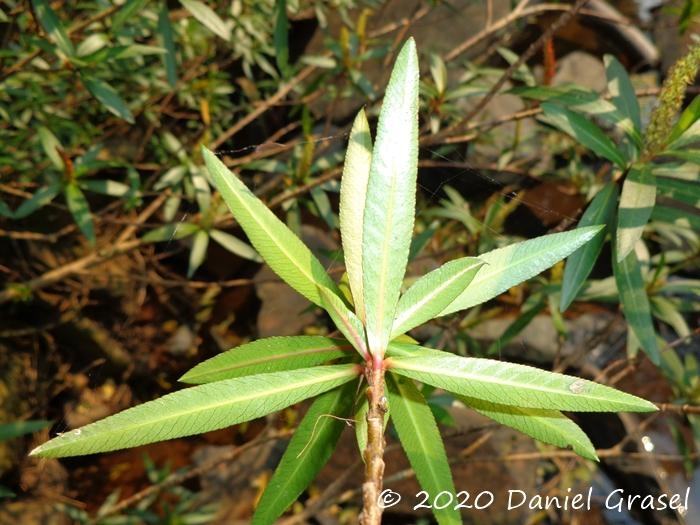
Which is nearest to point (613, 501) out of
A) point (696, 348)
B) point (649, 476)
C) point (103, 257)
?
point (649, 476)

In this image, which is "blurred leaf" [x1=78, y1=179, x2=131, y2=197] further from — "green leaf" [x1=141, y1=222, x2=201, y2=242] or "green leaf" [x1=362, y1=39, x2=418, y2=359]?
"green leaf" [x1=362, y1=39, x2=418, y2=359]

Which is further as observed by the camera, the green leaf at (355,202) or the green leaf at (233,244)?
the green leaf at (233,244)

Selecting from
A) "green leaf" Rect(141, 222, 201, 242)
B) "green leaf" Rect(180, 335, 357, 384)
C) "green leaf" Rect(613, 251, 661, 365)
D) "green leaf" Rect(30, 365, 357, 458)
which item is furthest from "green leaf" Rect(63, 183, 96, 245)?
"green leaf" Rect(613, 251, 661, 365)

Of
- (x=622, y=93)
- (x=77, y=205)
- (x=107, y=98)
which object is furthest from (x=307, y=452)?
(x=77, y=205)

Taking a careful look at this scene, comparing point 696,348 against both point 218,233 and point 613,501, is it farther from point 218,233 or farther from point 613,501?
point 218,233

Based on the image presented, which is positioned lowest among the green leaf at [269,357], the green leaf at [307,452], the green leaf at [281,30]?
the green leaf at [307,452]

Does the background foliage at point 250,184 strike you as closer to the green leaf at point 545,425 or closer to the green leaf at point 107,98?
the green leaf at point 107,98

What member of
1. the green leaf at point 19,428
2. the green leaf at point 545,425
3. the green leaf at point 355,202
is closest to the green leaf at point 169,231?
the green leaf at point 19,428

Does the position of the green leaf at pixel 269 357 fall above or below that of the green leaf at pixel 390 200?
below
